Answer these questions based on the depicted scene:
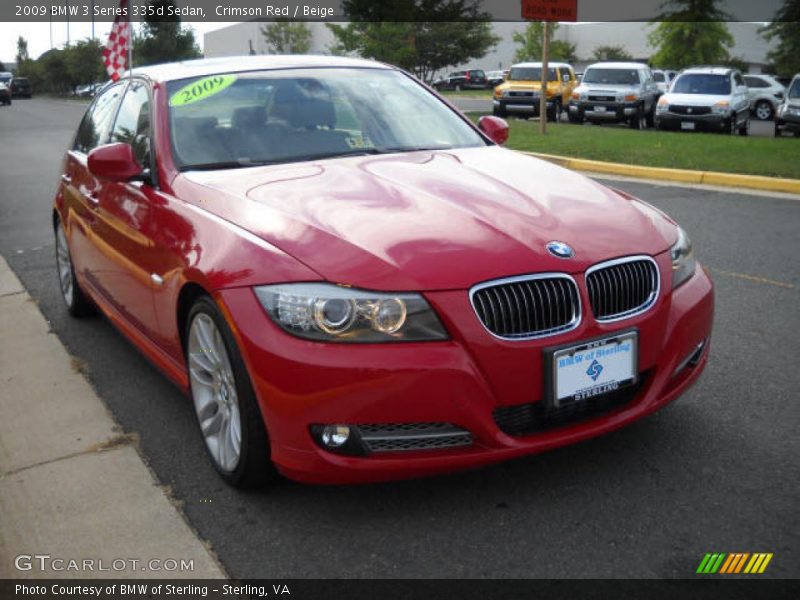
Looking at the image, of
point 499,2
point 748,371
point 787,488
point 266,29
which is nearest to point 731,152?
point 748,371

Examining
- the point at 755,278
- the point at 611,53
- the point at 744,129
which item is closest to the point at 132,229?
the point at 755,278

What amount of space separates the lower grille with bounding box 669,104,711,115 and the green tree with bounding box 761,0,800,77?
20506mm

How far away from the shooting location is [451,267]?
286 centimetres

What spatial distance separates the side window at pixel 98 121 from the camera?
5.03m

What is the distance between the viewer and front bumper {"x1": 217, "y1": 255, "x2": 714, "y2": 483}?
2738mm

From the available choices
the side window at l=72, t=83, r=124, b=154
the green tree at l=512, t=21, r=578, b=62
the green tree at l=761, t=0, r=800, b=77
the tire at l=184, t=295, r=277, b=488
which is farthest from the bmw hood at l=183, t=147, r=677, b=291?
the green tree at l=512, t=21, r=578, b=62

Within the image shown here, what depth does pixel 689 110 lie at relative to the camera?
20.9 metres

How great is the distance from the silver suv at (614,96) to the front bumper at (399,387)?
2183cm

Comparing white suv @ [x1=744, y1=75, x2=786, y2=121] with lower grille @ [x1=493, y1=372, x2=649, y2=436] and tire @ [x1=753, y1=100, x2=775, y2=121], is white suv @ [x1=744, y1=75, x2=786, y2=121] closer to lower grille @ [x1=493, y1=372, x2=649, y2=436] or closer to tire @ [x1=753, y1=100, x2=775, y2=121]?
tire @ [x1=753, y1=100, x2=775, y2=121]

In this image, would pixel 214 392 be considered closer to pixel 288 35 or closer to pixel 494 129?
pixel 494 129

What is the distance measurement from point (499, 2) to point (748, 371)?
5397 centimetres

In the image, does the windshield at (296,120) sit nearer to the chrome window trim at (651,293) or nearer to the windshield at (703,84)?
the chrome window trim at (651,293)

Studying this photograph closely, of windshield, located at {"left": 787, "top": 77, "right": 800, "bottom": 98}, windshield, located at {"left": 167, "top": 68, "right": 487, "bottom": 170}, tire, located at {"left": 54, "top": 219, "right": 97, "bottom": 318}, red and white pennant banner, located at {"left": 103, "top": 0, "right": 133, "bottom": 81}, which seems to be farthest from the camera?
windshield, located at {"left": 787, "top": 77, "right": 800, "bottom": 98}

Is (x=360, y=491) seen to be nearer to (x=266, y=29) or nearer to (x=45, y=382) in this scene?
(x=45, y=382)
